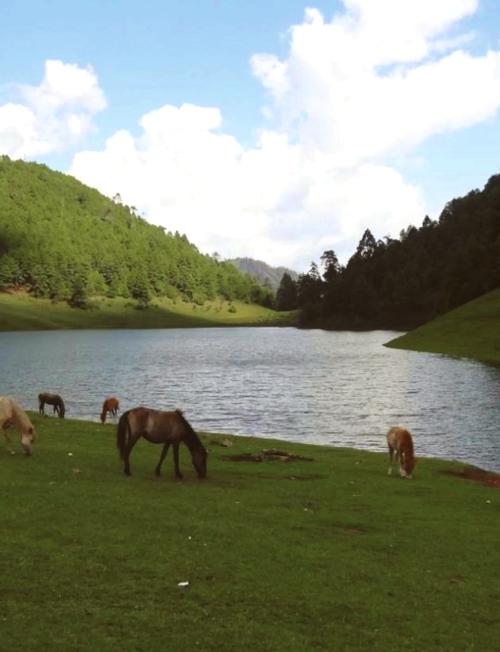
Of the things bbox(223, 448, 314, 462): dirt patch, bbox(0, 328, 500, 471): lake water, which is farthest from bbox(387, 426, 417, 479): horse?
bbox(0, 328, 500, 471): lake water

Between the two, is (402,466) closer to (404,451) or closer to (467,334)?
(404,451)

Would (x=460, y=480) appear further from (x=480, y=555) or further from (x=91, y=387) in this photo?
(x=91, y=387)

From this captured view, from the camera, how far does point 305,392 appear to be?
231ft

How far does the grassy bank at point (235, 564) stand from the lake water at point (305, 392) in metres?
19.4

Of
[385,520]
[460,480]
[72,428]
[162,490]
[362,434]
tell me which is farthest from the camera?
[362,434]

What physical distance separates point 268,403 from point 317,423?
11.3 meters

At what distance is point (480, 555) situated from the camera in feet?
56.6

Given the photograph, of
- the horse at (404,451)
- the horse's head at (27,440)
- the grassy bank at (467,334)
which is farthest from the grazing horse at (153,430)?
the grassy bank at (467,334)

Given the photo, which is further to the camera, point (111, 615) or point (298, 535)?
point (298, 535)

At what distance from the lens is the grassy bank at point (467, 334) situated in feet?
349

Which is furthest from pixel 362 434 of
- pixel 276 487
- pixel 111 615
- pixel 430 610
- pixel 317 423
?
pixel 111 615

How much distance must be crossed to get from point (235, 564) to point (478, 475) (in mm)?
21627

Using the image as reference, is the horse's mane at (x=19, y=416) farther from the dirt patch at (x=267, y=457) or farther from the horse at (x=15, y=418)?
the dirt patch at (x=267, y=457)

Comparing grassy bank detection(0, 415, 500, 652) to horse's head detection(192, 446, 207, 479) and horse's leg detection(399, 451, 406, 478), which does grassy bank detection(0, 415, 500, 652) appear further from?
horse's leg detection(399, 451, 406, 478)
